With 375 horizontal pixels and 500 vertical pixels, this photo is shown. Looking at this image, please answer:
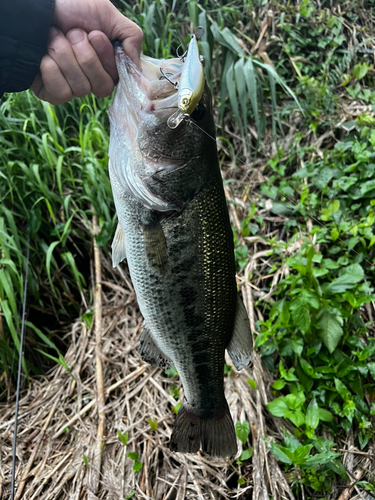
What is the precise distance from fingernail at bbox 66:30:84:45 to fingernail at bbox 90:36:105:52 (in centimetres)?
4

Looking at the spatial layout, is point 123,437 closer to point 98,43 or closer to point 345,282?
point 345,282

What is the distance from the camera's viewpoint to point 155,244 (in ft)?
4.50

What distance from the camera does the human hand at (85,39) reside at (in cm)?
134

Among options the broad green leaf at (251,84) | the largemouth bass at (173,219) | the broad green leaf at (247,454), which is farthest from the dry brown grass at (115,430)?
the broad green leaf at (251,84)

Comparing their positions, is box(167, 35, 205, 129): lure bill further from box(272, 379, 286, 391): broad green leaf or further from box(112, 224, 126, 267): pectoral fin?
box(272, 379, 286, 391): broad green leaf

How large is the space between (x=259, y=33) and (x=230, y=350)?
3813 mm

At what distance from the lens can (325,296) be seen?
2.31 m

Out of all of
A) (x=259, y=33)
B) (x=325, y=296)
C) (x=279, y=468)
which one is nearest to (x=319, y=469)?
(x=279, y=468)

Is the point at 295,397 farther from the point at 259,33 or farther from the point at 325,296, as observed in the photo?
the point at 259,33

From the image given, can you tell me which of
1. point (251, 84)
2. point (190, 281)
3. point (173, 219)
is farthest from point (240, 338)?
point (251, 84)

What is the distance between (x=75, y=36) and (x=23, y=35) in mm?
179

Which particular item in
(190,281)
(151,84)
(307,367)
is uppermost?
(151,84)

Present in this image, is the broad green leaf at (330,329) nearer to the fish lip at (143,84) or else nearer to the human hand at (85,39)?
the fish lip at (143,84)

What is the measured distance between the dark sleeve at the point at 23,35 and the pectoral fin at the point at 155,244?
2.40ft
